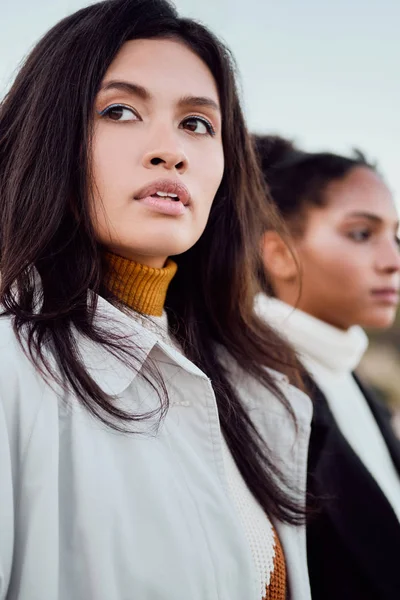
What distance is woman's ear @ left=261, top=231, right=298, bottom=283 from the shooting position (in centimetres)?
217

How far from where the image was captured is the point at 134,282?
4.29ft

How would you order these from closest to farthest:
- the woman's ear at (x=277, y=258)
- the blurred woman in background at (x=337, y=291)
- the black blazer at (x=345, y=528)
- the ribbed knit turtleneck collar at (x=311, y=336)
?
the black blazer at (x=345, y=528), the blurred woman in background at (x=337, y=291), the ribbed knit turtleneck collar at (x=311, y=336), the woman's ear at (x=277, y=258)

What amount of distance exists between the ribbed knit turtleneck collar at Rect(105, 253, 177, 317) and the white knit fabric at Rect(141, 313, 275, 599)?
4 centimetres

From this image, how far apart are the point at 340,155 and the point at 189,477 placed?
4.92ft

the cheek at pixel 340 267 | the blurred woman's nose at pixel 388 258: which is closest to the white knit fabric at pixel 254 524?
the cheek at pixel 340 267

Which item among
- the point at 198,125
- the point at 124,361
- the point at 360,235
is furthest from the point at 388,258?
the point at 124,361

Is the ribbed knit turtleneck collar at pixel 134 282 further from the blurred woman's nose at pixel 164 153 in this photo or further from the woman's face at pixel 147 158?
the blurred woman's nose at pixel 164 153

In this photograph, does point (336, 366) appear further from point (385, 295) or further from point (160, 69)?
point (160, 69)

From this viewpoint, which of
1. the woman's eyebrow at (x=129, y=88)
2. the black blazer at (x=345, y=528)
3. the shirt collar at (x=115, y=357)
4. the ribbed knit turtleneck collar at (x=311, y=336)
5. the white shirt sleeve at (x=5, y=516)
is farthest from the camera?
the ribbed knit turtleneck collar at (x=311, y=336)

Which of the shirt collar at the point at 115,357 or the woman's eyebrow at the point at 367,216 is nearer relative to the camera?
the shirt collar at the point at 115,357

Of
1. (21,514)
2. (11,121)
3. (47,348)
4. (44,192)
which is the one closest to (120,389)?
(47,348)

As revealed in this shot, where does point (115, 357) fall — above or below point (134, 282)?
below

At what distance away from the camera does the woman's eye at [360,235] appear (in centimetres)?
209

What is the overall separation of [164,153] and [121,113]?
0.12 m
